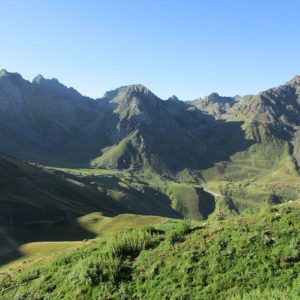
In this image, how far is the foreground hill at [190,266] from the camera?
22.9m

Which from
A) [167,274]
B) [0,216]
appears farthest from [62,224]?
[167,274]

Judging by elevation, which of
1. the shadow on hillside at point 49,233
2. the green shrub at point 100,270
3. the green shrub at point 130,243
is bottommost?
the shadow on hillside at point 49,233

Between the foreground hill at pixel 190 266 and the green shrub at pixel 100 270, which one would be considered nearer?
the foreground hill at pixel 190 266

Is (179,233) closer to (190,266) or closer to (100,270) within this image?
(190,266)

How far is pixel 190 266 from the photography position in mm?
25359

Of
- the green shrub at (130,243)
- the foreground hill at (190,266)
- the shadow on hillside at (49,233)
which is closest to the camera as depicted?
the foreground hill at (190,266)

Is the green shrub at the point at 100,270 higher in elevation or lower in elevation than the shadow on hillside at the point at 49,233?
higher

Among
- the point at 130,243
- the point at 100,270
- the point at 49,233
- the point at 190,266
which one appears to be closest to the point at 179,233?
the point at 130,243

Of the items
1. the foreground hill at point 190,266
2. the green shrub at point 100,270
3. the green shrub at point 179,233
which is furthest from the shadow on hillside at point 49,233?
the green shrub at point 100,270

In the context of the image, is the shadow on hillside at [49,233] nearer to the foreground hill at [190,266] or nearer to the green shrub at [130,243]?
the green shrub at [130,243]

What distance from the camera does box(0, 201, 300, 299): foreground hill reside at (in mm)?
22938

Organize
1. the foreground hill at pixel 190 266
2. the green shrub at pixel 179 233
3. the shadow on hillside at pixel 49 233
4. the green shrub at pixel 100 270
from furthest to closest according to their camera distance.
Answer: the shadow on hillside at pixel 49 233 < the green shrub at pixel 179 233 < the green shrub at pixel 100 270 < the foreground hill at pixel 190 266

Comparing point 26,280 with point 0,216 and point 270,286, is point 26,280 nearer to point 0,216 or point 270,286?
point 270,286

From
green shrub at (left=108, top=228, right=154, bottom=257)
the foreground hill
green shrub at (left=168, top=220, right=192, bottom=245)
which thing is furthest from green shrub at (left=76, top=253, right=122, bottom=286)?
green shrub at (left=168, top=220, right=192, bottom=245)
